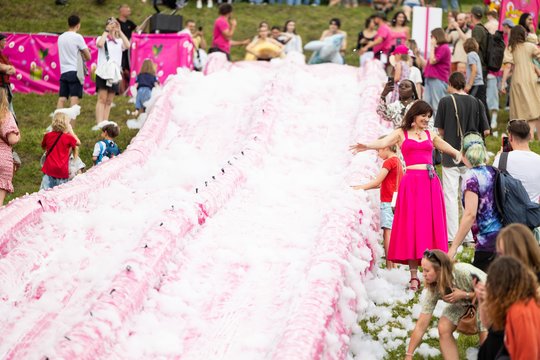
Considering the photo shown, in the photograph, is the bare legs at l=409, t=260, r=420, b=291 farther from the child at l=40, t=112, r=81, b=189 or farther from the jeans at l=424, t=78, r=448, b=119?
the jeans at l=424, t=78, r=448, b=119

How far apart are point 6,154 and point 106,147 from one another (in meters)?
1.73

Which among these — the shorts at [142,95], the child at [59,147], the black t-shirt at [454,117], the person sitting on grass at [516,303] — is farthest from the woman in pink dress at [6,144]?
the person sitting on grass at [516,303]

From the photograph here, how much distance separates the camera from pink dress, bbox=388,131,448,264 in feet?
31.7

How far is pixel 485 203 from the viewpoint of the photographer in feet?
26.1

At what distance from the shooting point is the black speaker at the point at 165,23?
2084 cm

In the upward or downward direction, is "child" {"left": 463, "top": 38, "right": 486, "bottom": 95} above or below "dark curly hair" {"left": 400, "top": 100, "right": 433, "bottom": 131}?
below

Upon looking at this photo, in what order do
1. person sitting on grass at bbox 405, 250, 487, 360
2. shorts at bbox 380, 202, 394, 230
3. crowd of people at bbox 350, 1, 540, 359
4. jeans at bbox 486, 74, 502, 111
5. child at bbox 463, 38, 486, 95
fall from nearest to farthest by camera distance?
crowd of people at bbox 350, 1, 540, 359, person sitting on grass at bbox 405, 250, 487, 360, shorts at bbox 380, 202, 394, 230, child at bbox 463, 38, 486, 95, jeans at bbox 486, 74, 502, 111

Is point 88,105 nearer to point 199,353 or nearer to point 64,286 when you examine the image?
point 64,286

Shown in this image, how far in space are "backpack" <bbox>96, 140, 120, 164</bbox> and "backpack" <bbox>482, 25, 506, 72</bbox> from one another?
22.8 ft

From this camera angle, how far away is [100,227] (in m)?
10.4

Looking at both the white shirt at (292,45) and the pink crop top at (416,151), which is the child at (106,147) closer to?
the pink crop top at (416,151)

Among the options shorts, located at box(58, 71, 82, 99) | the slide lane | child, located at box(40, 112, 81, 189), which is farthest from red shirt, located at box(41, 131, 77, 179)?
shorts, located at box(58, 71, 82, 99)

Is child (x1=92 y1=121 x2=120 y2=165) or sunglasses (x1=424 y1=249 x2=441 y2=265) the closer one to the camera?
sunglasses (x1=424 y1=249 x2=441 y2=265)

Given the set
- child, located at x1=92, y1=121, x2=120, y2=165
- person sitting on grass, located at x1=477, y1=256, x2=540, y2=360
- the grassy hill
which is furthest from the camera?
the grassy hill
